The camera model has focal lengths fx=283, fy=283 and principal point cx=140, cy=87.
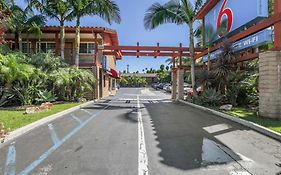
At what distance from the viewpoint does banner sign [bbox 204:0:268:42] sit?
15.6 m

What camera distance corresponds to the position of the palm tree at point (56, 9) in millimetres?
24016

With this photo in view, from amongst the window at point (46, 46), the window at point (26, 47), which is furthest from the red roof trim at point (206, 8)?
the window at point (26, 47)

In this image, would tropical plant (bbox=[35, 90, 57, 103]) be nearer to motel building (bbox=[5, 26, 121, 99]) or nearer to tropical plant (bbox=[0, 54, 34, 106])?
tropical plant (bbox=[0, 54, 34, 106])

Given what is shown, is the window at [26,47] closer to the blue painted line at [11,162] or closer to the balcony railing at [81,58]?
the balcony railing at [81,58]

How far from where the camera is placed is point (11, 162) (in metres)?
6.05

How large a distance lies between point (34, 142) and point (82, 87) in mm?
15115

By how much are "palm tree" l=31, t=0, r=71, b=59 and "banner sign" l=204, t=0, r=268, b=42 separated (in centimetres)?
1228

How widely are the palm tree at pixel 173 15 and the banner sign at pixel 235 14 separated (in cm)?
138

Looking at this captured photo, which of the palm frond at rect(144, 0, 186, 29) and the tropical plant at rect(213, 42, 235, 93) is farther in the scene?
the palm frond at rect(144, 0, 186, 29)

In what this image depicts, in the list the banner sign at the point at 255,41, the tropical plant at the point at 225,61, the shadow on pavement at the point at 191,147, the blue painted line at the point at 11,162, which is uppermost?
the banner sign at the point at 255,41

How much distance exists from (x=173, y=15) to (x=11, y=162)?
67.5 feet

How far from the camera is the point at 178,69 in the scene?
28422 mm

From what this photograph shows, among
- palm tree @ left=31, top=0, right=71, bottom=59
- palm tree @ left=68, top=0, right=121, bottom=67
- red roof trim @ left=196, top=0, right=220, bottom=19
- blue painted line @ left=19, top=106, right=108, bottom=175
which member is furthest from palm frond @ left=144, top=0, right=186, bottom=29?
blue painted line @ left=19, top=106, right=108, bottom=175

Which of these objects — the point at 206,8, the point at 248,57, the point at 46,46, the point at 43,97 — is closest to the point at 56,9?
the point at 46,46
